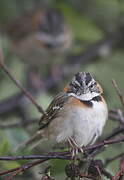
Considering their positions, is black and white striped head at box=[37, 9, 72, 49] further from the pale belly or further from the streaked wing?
the pale belly

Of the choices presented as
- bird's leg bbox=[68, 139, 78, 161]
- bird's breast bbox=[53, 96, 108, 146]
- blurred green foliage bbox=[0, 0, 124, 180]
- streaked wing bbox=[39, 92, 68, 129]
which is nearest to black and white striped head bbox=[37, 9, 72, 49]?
blurred green foliage bbox=[0, 0, 124, 180]

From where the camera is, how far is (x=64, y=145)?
3.45 meters

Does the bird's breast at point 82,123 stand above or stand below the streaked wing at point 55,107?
below

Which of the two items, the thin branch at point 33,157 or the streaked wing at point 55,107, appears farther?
the streaked wing at point 55,107

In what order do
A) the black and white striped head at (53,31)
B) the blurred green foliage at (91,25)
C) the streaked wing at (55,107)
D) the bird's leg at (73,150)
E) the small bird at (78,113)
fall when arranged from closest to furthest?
the bird's leg at (73,150) < the small bird at (78,113) < the streaked wing at (55,107) < the blurred green foliage at (91,25) < the black and white striped head at (53,31)

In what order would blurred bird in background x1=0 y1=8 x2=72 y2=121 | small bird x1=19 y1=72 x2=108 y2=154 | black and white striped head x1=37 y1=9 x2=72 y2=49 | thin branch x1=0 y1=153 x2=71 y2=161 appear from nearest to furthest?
thin branch x1=0 y1=153 x2=71 y2=161, small bird x1=19 y1=72 x2=108 y2=154, blurred bird in background x1=0 y1=8 x2=72 y2=121, black and white striped head x1=37 y1=9 x2=72 y2=49

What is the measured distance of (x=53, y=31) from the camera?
26.8ft

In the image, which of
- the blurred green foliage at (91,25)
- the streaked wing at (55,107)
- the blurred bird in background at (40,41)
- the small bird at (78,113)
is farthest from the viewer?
the blurred bird in background at (40,41)

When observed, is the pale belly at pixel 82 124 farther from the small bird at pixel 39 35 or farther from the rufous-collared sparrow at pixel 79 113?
the small bird at pixel 39 35

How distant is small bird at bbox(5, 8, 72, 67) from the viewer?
7.69 m

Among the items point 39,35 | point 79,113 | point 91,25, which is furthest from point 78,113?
point 39,35

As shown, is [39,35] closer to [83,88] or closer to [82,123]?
[83,88]

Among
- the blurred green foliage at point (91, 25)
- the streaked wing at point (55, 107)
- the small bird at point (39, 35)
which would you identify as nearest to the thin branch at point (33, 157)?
the streaked wing at point (55, 107)

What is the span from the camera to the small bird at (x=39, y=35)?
769cm
